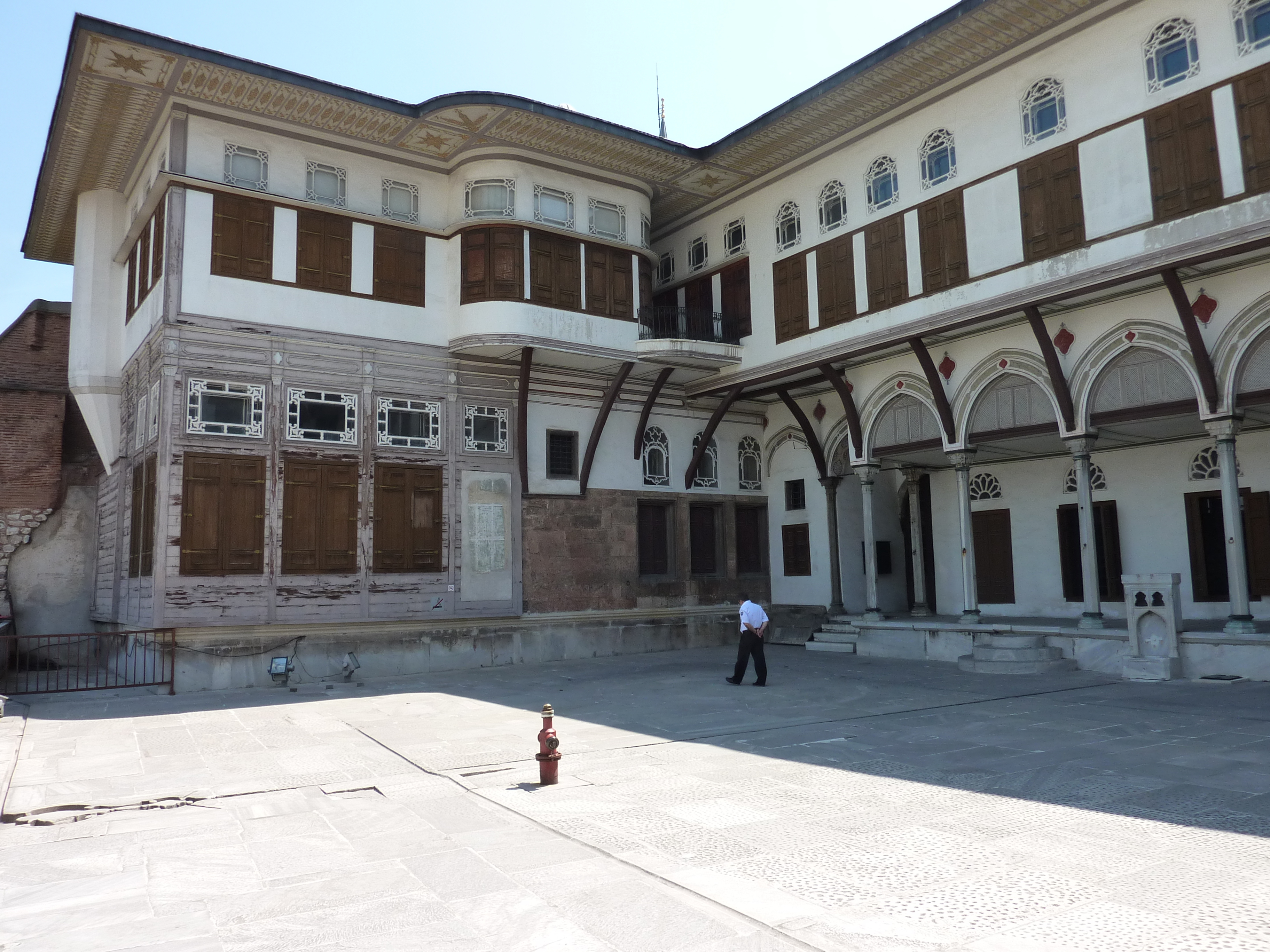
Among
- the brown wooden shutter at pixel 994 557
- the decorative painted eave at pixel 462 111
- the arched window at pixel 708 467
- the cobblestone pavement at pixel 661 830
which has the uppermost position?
the decorative painted eave at pixel 462 111

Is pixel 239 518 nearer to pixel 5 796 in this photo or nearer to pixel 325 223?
pixel 325 223

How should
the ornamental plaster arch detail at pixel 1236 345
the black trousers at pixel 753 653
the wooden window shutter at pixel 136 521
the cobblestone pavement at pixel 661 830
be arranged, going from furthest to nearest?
the wooden window shutter at pixel 136 521 → the black trousers at pixel 753 653 → the ornamental plaster arch detail at pixel 1236 345 → the cobblestone pavement at pixel 661 830

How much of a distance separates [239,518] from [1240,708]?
43.1ft

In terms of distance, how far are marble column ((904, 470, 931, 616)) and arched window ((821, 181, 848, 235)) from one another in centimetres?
549

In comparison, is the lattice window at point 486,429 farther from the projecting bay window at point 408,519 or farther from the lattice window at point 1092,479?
the lattice window at point 1092,479

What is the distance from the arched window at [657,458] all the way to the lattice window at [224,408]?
727cm

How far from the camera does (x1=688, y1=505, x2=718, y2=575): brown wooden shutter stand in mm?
19000

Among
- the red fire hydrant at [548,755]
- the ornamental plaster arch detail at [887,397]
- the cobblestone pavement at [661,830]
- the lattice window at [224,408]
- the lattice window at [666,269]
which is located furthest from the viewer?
the lattice window at [666,269]

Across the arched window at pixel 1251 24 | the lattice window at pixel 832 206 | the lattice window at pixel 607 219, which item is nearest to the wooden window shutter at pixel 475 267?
the lattice window at pixel 607 219

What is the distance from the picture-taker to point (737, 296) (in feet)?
58.5

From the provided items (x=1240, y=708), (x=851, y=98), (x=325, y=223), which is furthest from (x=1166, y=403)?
(x=325, y=223)

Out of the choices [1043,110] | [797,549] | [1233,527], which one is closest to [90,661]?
[797,549]

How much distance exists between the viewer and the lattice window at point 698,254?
18.7m

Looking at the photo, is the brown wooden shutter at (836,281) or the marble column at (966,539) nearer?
the marble column at (966,539)
